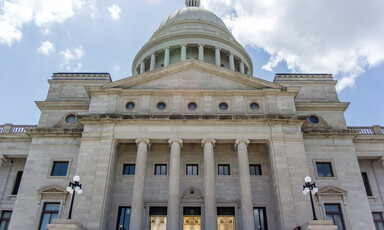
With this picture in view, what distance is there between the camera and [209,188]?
23219 mm

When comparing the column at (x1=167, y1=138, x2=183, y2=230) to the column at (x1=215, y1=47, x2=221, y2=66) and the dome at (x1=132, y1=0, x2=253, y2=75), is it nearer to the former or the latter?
the dome at (x1=132, y1=0, x2=253, y2=75)

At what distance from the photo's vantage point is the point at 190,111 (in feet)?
89.4

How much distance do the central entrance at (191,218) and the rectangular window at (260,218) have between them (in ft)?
14.9

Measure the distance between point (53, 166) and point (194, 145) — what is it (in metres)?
12.3

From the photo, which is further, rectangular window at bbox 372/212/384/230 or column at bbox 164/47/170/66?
column at bbox 164/47/170/66

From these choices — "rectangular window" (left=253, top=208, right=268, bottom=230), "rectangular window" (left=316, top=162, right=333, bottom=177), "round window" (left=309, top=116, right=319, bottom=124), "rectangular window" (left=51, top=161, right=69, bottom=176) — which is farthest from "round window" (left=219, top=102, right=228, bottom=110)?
"rectangular window" (left=51, top=161, right=69, bottom=176)

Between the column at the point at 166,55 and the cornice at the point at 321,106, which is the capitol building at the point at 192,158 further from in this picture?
the column at the point at 166,55

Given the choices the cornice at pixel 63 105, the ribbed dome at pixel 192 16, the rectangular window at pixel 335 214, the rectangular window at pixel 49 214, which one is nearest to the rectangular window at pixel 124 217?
the rectangular window at pixel 49 214

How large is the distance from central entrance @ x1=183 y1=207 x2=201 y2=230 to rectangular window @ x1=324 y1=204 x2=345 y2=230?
10055mm

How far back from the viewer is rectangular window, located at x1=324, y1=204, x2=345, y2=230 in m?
24.0

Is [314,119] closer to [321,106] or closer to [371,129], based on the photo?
[321,106]

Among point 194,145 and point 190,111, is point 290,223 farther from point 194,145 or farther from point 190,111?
point 190,111

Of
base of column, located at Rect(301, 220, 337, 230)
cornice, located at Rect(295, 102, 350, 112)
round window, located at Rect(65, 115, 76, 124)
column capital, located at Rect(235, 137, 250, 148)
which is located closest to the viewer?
base of column, located at Rect(301, 220, 337, 230)

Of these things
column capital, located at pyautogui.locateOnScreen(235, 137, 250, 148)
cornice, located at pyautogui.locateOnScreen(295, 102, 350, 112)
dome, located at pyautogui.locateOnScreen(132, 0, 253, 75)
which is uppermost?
dome, located at pyautogui.locateOnScreen(132, 0, 253, 75)
